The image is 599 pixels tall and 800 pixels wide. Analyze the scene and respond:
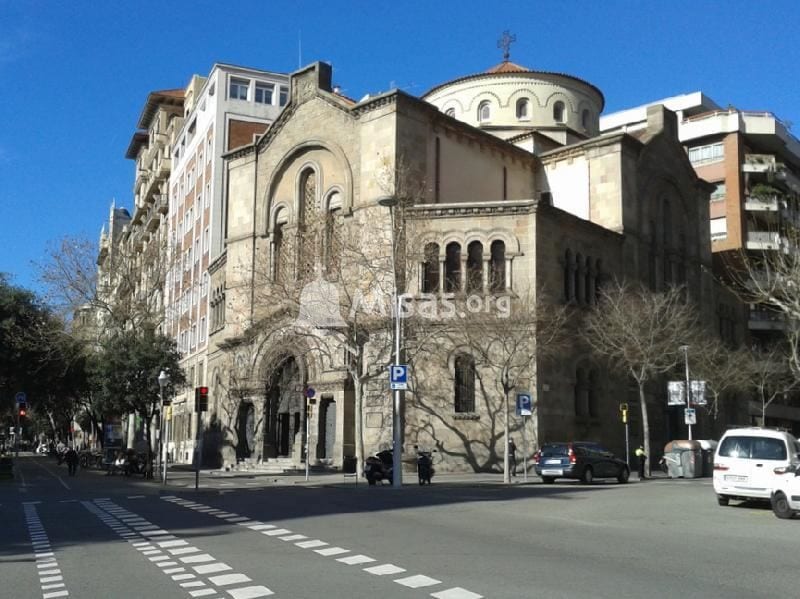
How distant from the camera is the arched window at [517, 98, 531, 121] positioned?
51031 mm

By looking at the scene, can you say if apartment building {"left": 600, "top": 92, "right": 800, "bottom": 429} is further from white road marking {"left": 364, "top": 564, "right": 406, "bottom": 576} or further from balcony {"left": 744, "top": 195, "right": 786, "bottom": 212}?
white road marking {"left": 364, "top": 564, "right": 406, "bottom": 576}

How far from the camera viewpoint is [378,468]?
2800 centimetres

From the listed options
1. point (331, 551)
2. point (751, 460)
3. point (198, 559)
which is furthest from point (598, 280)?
point (198, 559)

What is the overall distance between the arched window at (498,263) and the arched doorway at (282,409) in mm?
10597

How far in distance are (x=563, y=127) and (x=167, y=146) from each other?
38.1 metres

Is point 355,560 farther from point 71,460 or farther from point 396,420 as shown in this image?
point 71,460

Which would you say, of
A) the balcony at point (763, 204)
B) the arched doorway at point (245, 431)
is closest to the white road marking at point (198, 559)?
the arched doorway at point (245, 431)

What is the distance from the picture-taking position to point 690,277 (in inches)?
1861

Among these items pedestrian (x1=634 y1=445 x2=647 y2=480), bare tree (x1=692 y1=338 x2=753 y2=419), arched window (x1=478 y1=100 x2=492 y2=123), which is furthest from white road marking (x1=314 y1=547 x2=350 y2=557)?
arched window (x1=478 y1=100 x2=492 y2=123)

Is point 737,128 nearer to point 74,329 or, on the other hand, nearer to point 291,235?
point 291,235

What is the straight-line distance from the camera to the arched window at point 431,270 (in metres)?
35.7

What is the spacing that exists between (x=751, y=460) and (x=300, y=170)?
28.5 meters

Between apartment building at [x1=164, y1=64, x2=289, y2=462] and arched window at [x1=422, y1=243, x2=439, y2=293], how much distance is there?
2140 centimetres

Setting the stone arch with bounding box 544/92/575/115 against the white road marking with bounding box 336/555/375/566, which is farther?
the stone arch with bounding box 544/92/575/115
